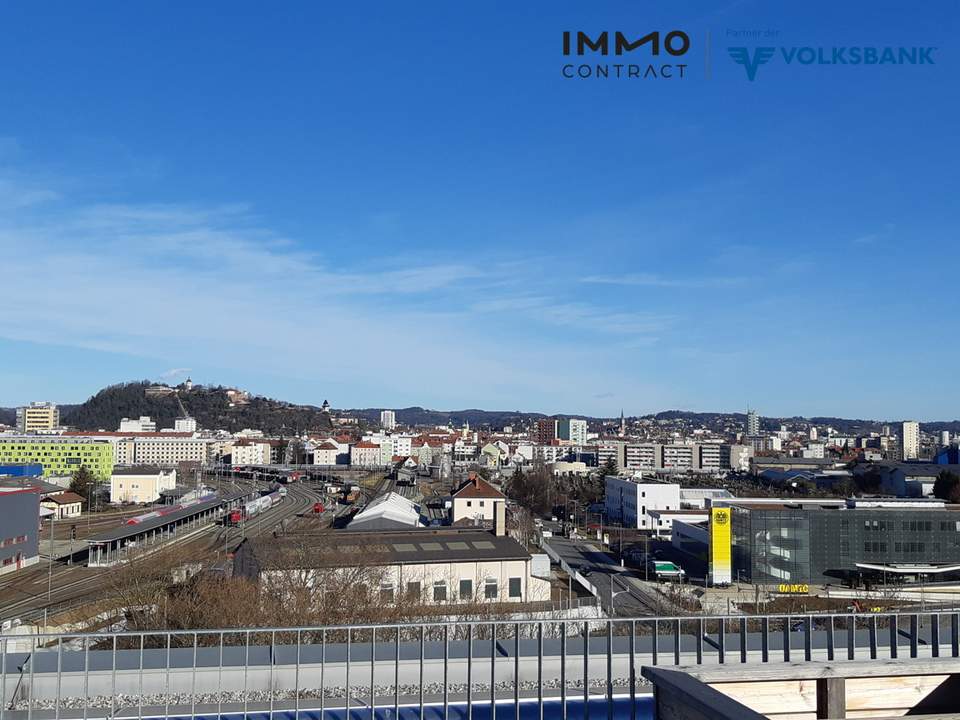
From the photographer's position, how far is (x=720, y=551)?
16.1 m

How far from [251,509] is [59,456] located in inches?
578

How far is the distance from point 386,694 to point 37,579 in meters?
14.7

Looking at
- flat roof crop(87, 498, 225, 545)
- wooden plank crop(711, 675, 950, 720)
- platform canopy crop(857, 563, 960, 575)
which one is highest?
wooden plank crop(711, 675, 950, 720)

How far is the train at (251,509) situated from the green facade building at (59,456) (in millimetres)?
9840

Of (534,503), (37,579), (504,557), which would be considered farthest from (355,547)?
(534,503)

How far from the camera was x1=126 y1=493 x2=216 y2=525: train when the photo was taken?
2236 centimetres

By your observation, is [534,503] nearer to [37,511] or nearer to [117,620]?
[37,511]

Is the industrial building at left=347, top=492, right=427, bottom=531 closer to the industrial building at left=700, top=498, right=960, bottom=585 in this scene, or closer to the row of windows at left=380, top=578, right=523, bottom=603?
the row of windows at left=380, top=578, right=523, bottom=603

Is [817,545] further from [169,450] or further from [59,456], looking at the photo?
[169,450]

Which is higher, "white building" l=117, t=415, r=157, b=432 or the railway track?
"white building" l=117, t=415, r=157, b=432

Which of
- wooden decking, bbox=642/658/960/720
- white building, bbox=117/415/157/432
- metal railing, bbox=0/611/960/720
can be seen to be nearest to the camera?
wooden decking, bbox=642/658/960/720

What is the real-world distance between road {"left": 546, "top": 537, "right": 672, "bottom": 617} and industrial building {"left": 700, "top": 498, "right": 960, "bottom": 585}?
2070 mm

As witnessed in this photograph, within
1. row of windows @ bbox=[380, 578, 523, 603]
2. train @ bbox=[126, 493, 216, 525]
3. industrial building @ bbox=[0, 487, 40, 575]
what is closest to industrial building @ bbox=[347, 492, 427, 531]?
row of windows @ bbox=[380, 578, 523, 603]

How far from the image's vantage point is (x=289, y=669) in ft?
13.6
